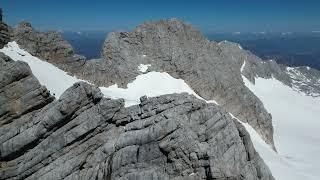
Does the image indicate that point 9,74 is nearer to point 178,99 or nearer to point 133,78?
point 178,99

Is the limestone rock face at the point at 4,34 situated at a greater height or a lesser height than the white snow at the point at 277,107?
greater

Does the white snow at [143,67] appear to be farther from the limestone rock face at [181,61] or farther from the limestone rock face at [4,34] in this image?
the limestone rock face at [4,34]

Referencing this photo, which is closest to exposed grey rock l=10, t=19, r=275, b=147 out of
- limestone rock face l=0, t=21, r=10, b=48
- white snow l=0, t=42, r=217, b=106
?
white snow l=0, t=42, r=217, b=106

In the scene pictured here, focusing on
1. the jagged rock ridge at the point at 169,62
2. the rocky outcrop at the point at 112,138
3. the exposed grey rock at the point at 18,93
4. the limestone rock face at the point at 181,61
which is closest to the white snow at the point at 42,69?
the jagged rock ridge at the point at 169,62

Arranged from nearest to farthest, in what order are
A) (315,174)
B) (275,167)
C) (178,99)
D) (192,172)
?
(192,172) < (178,99) < (275,167) < (315,174)

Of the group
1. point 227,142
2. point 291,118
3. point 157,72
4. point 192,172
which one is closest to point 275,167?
point 157,72

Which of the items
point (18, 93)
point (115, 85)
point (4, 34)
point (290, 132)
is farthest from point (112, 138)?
point (290, 132)
